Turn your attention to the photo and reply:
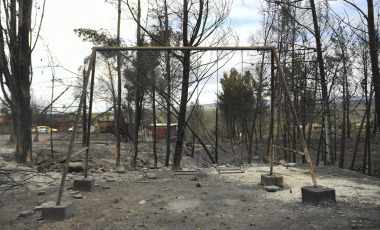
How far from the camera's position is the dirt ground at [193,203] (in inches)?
147

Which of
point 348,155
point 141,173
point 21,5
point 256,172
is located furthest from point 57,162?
point 348,155

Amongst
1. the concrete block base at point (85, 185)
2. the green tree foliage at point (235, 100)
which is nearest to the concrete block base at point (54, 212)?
the concrete block base at point (85, 185)

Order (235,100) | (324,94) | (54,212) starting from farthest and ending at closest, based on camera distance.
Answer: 1. (235,100)
2. (324,94)
3. (54,212)

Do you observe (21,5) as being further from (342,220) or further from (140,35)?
(342,220)

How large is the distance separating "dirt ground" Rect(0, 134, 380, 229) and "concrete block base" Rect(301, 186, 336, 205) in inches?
4.3

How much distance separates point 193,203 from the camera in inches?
186

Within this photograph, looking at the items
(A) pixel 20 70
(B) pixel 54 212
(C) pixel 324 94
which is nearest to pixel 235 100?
(C) pixel 324 94

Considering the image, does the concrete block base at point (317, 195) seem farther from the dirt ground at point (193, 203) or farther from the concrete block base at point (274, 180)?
the concrete block base at point (274, 180)

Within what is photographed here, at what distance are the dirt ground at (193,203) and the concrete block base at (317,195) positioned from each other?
109mm

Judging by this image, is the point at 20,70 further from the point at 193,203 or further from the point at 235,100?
the point at 235,100

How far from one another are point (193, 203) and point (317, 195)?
192 cm

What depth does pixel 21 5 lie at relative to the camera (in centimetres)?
780

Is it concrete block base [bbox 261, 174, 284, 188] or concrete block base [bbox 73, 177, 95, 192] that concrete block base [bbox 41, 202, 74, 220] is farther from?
concrete block base [bbox 261, 174, 284, 188]

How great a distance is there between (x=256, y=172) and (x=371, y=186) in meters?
2.59
